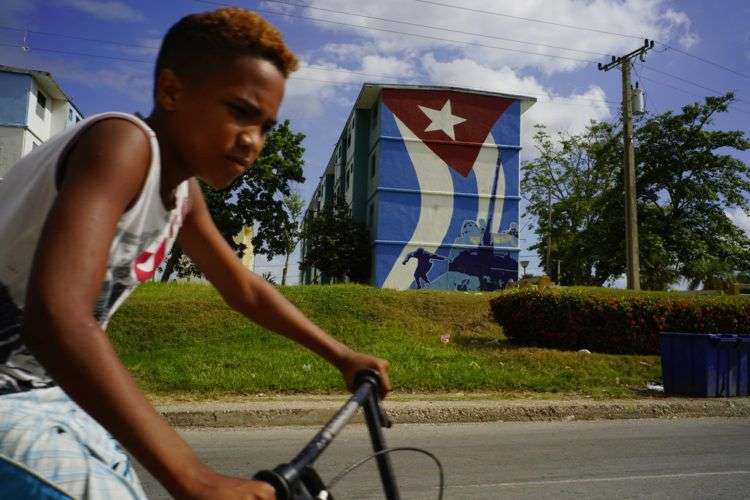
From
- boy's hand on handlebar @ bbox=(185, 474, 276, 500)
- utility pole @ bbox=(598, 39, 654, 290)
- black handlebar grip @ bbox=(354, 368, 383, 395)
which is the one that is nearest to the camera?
boy's hand on handlebar @ bbox=(185, 474, 276, 500)

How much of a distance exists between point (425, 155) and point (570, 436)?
26.4m

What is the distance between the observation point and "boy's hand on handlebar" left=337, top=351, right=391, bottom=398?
171 centimetres

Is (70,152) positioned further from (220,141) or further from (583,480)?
(583,480)

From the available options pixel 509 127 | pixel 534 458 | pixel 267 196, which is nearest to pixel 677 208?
pixel 509 127

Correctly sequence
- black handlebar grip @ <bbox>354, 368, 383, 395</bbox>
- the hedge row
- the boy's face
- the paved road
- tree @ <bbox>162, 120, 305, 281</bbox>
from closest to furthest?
the boy's face
black handlebar grip @ <bbox>354, 368, 383, 395</bbox>
the paved road
the hedge row
tree @ <bbox>162, 120, 305, 281</bbox>

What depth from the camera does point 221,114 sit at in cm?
136

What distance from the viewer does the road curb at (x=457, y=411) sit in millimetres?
8078

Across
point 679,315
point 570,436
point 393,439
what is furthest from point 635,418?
point 679,315

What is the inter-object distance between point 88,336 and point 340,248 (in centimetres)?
3236

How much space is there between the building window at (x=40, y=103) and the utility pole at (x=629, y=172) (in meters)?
30.4

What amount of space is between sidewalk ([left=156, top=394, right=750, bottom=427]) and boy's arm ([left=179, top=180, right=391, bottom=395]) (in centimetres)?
640

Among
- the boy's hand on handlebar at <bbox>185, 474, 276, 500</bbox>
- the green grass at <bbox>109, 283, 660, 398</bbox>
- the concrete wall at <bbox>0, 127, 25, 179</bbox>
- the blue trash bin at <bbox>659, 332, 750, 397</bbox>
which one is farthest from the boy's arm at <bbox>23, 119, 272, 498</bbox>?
the concrete wall at <bbox>0, 127, 25, 179</bbox>

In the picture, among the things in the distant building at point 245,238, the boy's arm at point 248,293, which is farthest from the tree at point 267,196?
the boy's arm at point 248,293

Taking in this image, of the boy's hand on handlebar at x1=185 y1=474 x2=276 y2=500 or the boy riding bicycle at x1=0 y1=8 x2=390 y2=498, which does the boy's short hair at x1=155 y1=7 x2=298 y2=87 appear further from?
the boy's hand on handlebar at x1=185 y1=474 x2=276 y2=500
